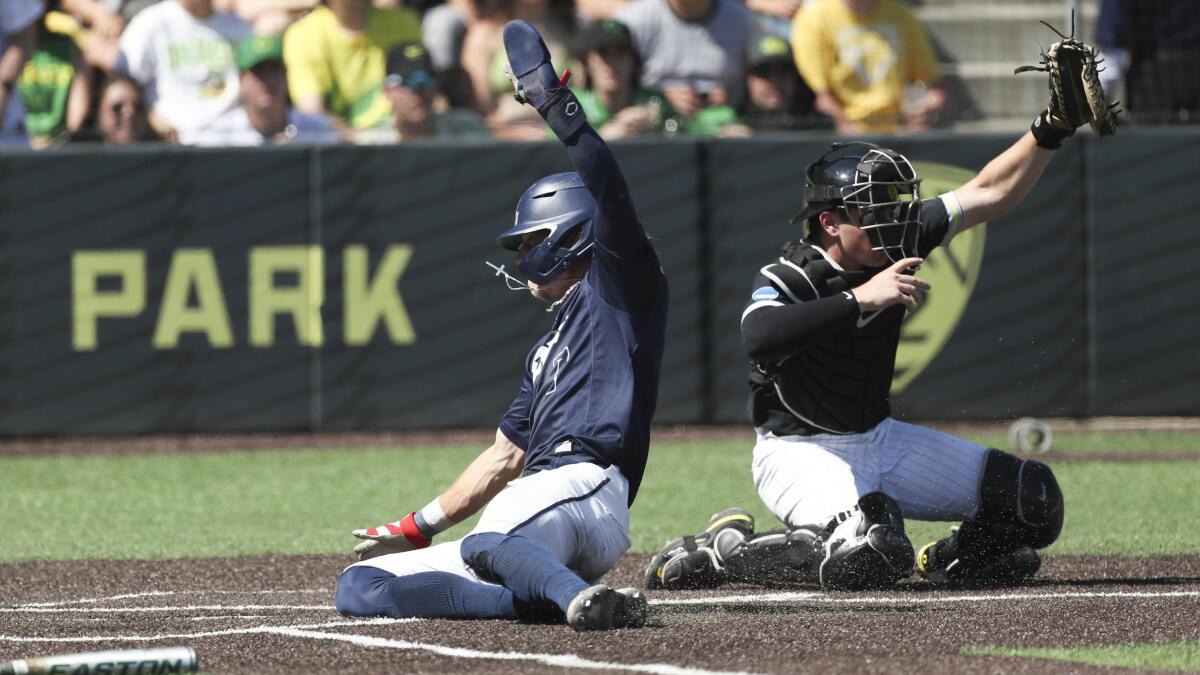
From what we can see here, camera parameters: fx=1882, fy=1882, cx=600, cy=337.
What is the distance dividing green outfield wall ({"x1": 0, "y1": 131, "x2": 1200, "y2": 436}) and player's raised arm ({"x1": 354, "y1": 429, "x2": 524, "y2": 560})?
607 centimetres

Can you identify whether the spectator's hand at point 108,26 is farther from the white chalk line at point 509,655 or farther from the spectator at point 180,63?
Answer: the white chalk line at point 509,655

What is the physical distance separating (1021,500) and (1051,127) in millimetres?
1253

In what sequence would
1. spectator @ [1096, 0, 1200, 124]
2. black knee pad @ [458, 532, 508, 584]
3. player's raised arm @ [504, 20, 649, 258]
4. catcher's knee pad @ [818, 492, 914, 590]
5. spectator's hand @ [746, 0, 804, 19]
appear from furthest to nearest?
spectator's hand @ [746, 0, 804, 19] < spectator @ [1096, 0, 1200, 124] < catcher's knee pad @ [818, 492, 914, 590] < black knee pad @ [458, 532, 508, 584] < player's raised arm @ [504, 20, 649, 258]

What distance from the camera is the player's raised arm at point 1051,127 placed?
610 centimetres

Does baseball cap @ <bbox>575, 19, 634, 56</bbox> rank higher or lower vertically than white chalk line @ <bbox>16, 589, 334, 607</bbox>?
higher

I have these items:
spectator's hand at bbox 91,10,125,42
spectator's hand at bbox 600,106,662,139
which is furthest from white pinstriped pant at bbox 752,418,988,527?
spectator's hand at bbox 91,10,125,42

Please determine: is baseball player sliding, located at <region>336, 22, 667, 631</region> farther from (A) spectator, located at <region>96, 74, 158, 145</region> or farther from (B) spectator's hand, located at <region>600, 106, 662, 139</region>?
(A) spectator, located at <region>96, 74, 158, 145</region>

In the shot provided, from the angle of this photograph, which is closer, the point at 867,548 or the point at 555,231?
the point at 555,231

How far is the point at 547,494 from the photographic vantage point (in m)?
5.18

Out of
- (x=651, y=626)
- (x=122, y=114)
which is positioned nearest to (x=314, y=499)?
(x=122, y=114)

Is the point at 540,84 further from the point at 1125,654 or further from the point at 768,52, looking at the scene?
the point at 768,52

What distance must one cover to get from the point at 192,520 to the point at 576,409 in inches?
149

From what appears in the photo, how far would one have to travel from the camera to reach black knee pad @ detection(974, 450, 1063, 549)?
622 cm

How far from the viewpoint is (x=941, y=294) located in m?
11.8
